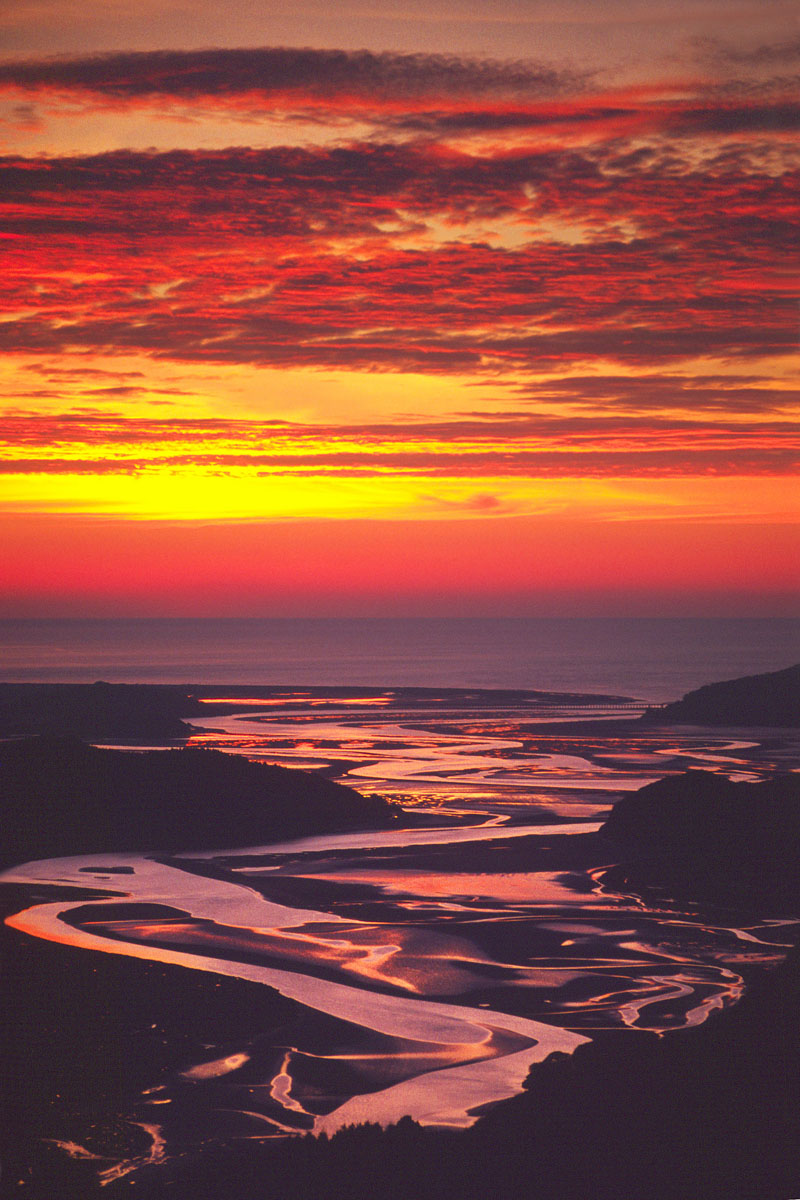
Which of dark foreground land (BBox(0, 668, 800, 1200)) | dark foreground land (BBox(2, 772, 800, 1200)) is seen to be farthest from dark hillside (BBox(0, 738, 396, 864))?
dark foreground land (BBox(2, 772, 800, 1200))

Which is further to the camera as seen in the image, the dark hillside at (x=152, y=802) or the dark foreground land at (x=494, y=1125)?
the dark hillside at (x=152, y=802)

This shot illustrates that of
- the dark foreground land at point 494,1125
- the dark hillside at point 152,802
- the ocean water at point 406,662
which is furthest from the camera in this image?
the ocean water at point 406,662

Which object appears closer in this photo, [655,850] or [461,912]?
[461,912]

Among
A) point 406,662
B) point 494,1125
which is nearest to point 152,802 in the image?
point 494,1125

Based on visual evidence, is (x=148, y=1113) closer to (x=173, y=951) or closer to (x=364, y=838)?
(x=173, y=951)

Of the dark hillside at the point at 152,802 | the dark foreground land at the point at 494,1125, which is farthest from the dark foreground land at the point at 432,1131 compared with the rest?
the dark hillside at the point at 152,802

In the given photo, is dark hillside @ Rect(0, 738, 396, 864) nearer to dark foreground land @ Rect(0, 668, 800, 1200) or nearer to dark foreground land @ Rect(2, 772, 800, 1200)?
dark foreground land @ Rect(0, 668, 800, 1200)

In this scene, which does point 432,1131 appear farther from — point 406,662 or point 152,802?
point 406,662

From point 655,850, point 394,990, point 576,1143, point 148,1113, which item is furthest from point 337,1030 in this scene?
point 655,850

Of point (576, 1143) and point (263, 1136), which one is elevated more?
point (576, 1143)

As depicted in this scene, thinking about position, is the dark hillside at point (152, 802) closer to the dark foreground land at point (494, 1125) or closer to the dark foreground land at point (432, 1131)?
the dark foreground land at point (432, 1131)

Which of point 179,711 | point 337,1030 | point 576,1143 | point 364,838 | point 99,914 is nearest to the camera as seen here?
point 576,1143
